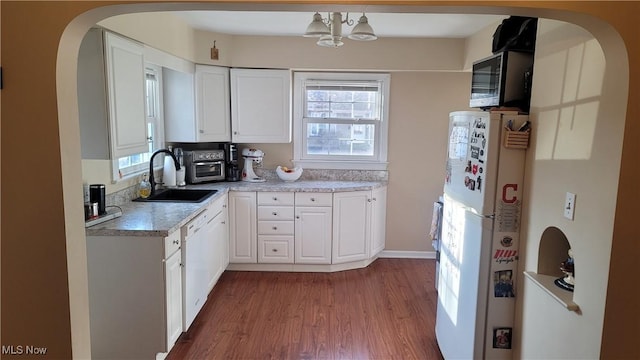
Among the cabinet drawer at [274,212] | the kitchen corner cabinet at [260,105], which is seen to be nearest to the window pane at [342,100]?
the kitchen corner cabinet at [260,105]

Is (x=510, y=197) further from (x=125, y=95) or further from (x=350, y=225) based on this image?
(x=125, y=95)

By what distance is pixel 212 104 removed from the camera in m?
4.09

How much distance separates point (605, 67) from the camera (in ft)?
5.00

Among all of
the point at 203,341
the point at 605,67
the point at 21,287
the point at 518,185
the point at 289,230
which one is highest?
the point at 605,67

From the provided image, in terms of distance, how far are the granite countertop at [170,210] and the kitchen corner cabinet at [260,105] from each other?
50 centimetres

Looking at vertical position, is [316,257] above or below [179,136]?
below

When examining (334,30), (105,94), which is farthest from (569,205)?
(105,94)

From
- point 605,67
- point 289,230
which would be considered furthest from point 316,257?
point 605,67

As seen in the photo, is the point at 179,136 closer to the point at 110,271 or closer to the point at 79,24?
the point at 110,271

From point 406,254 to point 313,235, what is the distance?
1.24 meters

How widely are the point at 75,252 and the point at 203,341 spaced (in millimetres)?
1612

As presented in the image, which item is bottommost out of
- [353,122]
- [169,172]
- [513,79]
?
[169,172]

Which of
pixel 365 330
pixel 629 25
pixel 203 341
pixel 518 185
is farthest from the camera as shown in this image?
pixel 365 330

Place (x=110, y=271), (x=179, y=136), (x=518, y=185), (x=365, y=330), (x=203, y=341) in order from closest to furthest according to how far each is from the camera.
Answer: (x=518, y=185)
(x=110, y=271)
(x=203, y=341)
(x=365, y=330)
(x=179, y=136)
